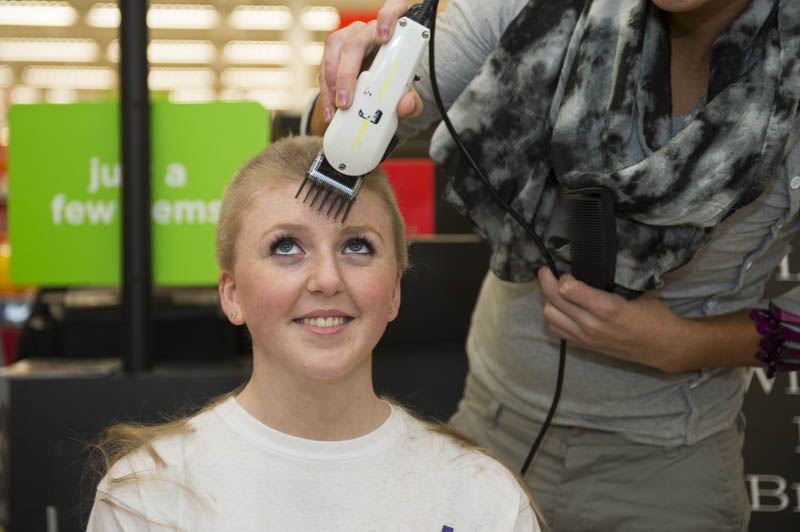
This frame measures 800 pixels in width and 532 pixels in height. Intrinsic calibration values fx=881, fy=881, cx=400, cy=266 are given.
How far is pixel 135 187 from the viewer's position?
1.85m

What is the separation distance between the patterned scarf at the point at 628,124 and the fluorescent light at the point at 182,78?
794 centimetres

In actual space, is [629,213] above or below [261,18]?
above

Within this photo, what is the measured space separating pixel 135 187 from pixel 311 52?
5797 millimetres

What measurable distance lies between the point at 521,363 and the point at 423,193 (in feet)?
2.97

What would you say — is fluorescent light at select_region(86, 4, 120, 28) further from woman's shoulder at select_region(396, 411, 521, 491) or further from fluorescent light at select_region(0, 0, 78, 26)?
woman's shoulder at select_region(396, 411, 521, 491)

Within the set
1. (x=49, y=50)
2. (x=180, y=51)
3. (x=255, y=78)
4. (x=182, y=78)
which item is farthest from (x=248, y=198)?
(x=182, y=78)

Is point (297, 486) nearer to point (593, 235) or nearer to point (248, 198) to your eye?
point (248, 198)

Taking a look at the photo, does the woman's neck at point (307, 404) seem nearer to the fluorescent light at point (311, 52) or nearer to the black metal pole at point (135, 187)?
the black metal pole at point (135, 187)

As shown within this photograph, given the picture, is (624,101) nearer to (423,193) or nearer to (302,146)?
(302,146)

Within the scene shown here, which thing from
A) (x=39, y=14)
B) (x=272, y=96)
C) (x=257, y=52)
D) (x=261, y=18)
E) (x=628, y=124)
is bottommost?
(x=272, y=96)

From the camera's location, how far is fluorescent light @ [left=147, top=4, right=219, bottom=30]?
677cm

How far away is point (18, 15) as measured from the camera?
7078 mm

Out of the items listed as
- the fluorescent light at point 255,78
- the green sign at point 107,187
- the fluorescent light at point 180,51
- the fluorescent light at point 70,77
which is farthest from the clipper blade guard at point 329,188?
the fluorescent light at point 70,77

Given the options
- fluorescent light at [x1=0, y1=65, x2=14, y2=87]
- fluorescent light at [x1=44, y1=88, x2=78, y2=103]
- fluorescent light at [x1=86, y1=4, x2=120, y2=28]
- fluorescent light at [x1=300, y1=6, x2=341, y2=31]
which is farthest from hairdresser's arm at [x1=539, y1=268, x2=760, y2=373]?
fluorescent light at [x1=44, y1=88, x2=78, y2=103]
